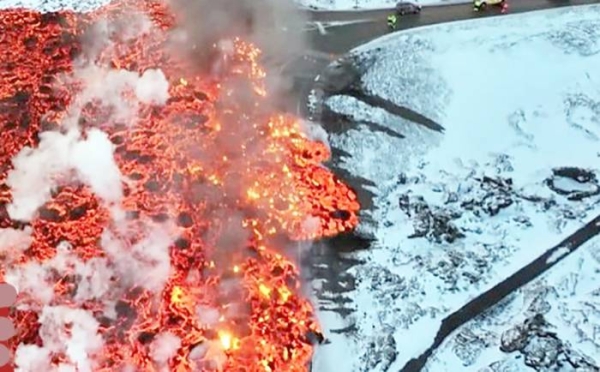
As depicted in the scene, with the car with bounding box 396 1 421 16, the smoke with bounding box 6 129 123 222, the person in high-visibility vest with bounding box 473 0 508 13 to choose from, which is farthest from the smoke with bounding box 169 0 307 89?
the person in high-visibility vest with bounding box 473 0 508 13

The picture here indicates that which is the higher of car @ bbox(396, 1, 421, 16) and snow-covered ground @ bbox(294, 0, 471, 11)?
snow-covered ground @ bbox(294, 0, 471, 11)

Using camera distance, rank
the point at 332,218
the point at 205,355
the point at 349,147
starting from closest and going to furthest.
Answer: the point at 205,355
the point at 332,218
the point at 349,147

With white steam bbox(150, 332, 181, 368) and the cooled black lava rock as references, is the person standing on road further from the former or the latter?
white steam bbox(150, 332, 181, 368)

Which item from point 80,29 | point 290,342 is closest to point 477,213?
point 290,342

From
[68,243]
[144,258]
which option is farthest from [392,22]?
[68,243]

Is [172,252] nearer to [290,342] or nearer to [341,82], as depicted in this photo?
[290,342]

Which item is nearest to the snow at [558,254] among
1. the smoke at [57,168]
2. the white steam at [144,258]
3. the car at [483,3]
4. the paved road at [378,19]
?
the white steam at [144,258]
